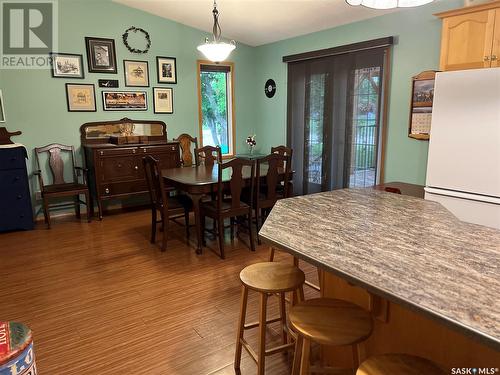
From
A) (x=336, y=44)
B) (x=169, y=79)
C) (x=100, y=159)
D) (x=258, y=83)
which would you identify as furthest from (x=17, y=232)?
(x=336, y=44)

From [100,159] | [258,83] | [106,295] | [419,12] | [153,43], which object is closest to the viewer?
[106,295]

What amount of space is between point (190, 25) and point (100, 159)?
8.03 feet

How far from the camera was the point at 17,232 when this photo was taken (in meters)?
4.31

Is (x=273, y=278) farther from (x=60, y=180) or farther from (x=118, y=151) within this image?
(x=60, y=180)

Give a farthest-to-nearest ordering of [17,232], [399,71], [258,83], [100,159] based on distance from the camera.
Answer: [258,83] → [100,159] → [17,232] → [399,71]

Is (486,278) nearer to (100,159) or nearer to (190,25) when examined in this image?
(100,159)

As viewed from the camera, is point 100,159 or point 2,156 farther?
point 100,159

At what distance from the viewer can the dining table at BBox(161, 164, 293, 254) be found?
11.0 ft

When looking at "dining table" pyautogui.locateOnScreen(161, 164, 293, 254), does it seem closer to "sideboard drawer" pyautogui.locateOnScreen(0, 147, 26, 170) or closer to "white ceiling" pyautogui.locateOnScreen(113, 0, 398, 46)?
"sideboard drawer" pyautogui.locateOnScreen(0, 147, 26, 170)

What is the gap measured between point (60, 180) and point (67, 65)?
4.91 ft

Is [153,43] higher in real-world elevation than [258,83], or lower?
higher

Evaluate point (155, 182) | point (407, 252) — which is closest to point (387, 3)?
point (407, 252)

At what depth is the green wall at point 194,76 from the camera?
155 inches

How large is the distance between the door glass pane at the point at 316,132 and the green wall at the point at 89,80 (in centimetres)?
178
